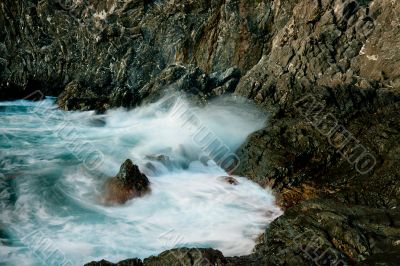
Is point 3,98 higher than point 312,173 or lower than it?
lower

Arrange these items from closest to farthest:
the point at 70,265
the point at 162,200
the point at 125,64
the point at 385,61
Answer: the point at 70,265 → the point at 162,200 → the point at 385,61 → the point at 125,64

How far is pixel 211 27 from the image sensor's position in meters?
22.9

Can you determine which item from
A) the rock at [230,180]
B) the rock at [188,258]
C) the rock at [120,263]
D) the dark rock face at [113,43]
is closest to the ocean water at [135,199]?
the rock at [230,180]

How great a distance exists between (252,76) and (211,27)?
23.1 ft

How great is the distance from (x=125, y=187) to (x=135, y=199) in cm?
42

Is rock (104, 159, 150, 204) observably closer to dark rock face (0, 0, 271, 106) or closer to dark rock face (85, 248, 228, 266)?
dark rock face (85, 248, 228, 266)

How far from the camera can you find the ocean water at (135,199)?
9.28 metres

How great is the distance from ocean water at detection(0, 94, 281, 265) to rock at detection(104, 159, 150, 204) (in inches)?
8.6

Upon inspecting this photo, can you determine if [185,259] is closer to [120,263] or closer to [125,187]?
[120,263]

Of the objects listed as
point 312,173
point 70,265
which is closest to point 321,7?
point 312,173

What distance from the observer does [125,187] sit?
11.3 metres

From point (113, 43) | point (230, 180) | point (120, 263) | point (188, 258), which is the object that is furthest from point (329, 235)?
point (113, 43)

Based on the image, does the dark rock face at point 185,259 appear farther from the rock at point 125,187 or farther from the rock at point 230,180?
the rock at point 230,180

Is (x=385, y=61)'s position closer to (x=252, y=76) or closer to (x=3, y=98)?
(x=252, y=76)
